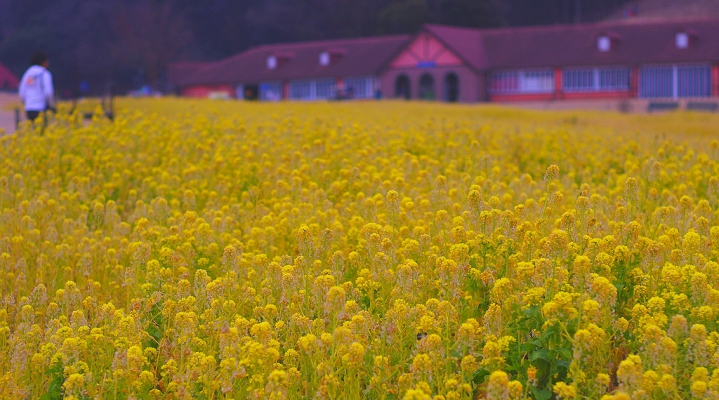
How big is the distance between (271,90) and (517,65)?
14.1 m

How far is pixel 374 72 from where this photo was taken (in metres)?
44.8

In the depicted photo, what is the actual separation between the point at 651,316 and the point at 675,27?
133 feet

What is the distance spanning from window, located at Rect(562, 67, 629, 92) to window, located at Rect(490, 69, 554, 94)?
80 cm

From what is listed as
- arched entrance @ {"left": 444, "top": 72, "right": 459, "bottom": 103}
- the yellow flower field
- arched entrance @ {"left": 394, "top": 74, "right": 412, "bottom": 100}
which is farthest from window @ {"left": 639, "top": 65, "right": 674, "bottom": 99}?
the yellow flower field

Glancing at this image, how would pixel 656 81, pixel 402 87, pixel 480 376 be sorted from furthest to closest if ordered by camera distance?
pixel 402 87
pixel 656 81
pixel 480 376

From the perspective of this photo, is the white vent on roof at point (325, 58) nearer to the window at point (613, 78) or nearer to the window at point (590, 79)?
the window at point (590, 79)

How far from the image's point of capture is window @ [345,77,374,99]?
4609 cm

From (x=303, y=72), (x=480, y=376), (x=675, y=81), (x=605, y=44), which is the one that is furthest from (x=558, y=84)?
(x=480, y=376)

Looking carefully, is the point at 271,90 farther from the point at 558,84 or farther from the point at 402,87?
the point at 558,84

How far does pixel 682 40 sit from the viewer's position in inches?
1588

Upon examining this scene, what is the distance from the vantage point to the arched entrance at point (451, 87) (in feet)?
144

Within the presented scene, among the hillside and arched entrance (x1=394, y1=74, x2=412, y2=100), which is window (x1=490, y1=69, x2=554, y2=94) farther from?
the hillside

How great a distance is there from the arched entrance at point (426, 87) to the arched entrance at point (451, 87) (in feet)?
2.25

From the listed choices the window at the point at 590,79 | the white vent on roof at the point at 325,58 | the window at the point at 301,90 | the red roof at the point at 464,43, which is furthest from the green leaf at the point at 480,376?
the window at the point at 301,90
